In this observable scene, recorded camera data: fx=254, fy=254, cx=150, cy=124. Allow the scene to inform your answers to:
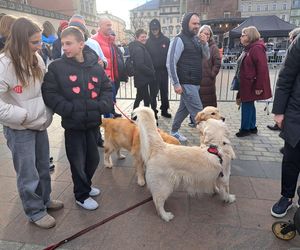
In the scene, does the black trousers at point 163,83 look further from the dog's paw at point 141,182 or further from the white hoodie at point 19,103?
the white hoodie at point 19,103

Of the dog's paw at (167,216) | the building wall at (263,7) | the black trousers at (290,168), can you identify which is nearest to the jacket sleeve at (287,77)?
the black trousers at (290,168)

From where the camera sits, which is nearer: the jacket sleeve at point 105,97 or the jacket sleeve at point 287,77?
the jacket sleeve at point 287,77

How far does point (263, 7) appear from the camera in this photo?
78.2 m

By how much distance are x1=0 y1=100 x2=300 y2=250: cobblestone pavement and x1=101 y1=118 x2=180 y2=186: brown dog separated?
0.23m

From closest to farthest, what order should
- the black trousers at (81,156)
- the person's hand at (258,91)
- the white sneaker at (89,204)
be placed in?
1. the black trousers at (81,156)
2. the white sneaker at (89,204)
3. the person's hand at (258,91)

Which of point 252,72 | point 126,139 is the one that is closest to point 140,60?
point 252,72

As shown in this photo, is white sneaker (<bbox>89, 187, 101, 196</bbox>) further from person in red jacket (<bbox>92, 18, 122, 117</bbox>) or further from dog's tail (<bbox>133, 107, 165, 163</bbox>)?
person in red jacket (<bbox>92, 18, 122, 117</bbox>)

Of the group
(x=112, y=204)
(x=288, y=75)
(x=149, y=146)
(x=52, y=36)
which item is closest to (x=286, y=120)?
(x=288, y=75)

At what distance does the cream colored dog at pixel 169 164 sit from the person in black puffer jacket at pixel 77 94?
50 cm

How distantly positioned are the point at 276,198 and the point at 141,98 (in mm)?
4167

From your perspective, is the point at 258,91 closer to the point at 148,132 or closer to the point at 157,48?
the point at 157,48

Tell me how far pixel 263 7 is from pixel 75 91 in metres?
90.9

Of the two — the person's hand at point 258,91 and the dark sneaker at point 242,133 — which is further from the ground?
the person's hand at point 258,91

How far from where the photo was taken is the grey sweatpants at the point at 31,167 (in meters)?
2.55
